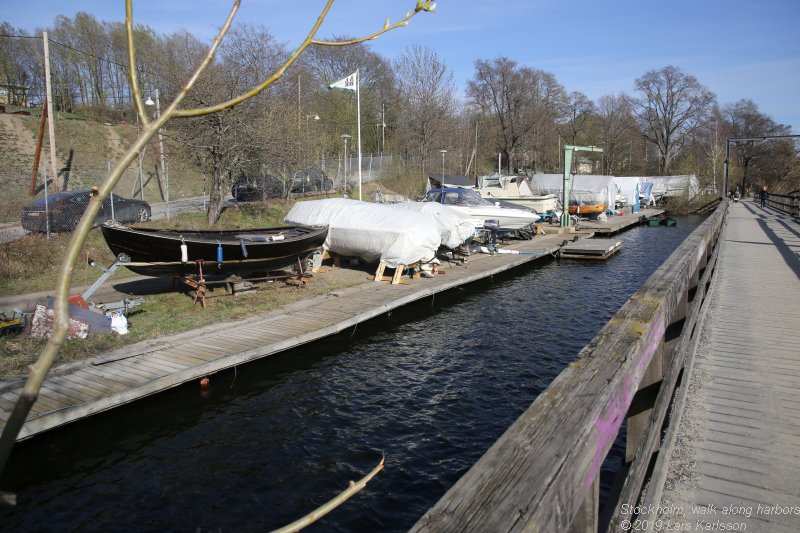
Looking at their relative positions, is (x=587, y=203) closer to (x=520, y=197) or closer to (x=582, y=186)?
(x=582, y=186)

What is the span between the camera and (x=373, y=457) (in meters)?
6.75

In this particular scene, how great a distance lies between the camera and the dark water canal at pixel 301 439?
5.68 m

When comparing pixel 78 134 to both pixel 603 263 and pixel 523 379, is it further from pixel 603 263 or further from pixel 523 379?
pixel 523 379

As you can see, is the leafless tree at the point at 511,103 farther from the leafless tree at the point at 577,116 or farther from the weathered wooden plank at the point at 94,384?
the weathered wooden plank at the point at 94,384

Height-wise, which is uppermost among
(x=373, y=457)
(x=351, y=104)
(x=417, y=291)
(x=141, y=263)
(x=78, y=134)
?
(x=351, y=104)

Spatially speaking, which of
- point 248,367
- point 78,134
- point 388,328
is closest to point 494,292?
point 388,328

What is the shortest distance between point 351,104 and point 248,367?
38.5m

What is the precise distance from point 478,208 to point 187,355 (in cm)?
1715

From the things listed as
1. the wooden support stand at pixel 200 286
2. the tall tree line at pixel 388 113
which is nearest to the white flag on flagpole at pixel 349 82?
the tall tree line at pixel 388 113

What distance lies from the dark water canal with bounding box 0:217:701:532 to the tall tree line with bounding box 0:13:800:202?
11226 millimetres

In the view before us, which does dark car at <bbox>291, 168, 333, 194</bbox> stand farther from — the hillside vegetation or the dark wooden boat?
the dark wooden boat

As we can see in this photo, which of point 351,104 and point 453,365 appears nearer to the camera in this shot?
point 453,365

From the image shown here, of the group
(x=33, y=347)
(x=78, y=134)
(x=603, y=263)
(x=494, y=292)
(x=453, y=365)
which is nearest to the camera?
(x=33, y=347)

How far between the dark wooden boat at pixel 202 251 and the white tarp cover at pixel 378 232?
54.3 inches
